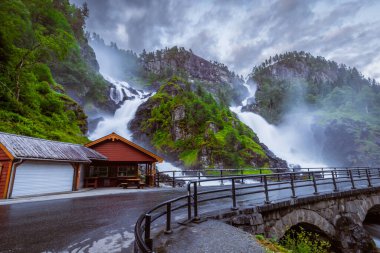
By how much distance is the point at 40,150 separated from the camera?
533 inches

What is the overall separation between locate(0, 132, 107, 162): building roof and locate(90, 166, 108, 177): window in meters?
2.04

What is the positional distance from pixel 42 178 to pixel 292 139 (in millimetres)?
62537

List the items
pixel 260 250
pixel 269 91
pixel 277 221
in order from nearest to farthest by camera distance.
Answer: pixel 260 250 < pixel 277 221 < pixel 269 91

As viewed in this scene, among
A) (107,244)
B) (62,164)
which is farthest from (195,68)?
(107,244)

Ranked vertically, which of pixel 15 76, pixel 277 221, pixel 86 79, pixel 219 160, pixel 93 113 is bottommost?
pixel 277 221

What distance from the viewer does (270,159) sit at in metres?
38.6

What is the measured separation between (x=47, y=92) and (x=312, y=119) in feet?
249

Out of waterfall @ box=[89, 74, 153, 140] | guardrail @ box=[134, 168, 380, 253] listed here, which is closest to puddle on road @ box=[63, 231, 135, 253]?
guardrail @ box=[134, 168, 380, 253]

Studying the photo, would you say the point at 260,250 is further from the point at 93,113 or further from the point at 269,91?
the point at 269,91

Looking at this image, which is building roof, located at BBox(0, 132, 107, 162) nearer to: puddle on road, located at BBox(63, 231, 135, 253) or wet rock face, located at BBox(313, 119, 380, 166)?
puddle on road, located at BBox(63, 231, 135, 253)

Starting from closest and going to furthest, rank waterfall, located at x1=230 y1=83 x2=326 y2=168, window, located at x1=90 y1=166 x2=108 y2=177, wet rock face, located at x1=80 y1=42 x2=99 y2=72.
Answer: window, located at x1=90 y1=166 x2=108 y2=177 → waterfall, located at x1=230 y1=83 x2=326 y2=168 → wet rock face, located at x1=80 y1=42 x2=99 y2=72

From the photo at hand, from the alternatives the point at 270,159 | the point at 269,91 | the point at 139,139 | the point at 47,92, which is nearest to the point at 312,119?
the point at 269,91

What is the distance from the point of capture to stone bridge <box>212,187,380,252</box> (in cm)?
638

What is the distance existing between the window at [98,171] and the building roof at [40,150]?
6.68 feet
